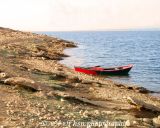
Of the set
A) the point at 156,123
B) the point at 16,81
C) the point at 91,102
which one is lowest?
the point at 91,102

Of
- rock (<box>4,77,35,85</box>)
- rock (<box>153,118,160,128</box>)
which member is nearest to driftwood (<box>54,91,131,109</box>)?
rock (<box>4,77,35,85</box>)

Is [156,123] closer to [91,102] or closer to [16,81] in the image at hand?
[91,102]

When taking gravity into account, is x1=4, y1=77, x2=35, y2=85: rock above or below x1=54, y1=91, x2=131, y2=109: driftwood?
above

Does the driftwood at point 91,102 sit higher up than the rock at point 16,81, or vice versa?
the rock at point 16,81

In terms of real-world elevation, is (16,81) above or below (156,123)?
above

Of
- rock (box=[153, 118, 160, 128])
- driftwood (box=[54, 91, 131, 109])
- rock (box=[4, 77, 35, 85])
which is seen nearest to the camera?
rock (box=[153, 118, 160, 128])

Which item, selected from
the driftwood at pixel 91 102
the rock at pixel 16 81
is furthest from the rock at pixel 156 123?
the rock at pixel 16 81

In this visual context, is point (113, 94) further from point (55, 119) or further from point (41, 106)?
point (55, 119)

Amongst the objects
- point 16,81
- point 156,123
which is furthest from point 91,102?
point 156,123

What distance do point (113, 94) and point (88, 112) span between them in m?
8.16

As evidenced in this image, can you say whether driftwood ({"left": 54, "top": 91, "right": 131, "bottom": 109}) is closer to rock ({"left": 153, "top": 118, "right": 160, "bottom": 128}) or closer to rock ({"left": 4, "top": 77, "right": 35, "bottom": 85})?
rock ({"left": 4, "top": 77, "right": 35, "bottom": 85})

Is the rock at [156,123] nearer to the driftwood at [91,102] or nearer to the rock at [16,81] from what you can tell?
the driftwood at [91,102]

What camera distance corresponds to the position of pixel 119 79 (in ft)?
126

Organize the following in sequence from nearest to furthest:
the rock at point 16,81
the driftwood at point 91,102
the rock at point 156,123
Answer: the rock at point 156,123 < the driftwood at point 91,102 < the rock at point 16,81
